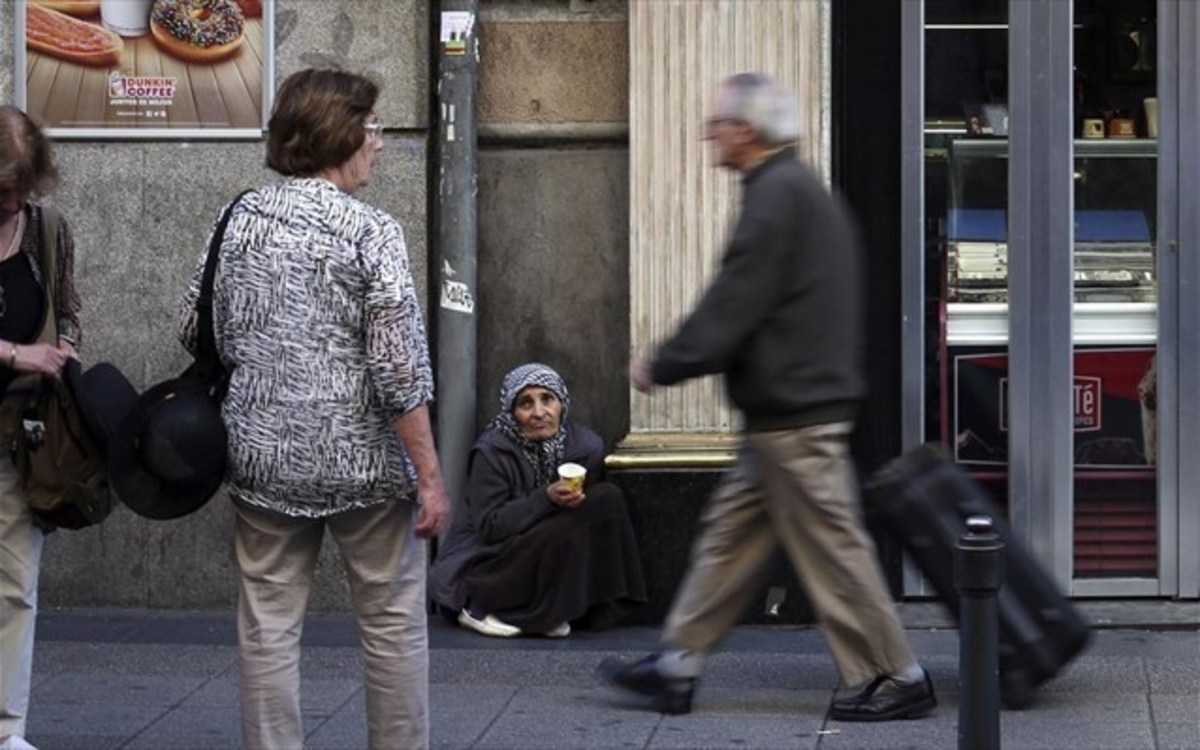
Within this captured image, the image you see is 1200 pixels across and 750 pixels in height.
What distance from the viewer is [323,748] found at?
21.7 ft

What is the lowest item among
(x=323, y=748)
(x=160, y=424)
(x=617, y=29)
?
(x=323, y=748)

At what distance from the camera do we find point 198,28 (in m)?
8.75

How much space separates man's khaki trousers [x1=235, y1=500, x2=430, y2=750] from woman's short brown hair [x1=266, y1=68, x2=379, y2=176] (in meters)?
0.81

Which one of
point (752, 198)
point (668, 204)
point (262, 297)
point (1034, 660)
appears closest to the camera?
point (262, 297)

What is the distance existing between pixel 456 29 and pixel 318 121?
10.6 ft

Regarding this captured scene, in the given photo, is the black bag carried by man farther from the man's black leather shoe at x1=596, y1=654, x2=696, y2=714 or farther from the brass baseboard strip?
the brass baseboard strip

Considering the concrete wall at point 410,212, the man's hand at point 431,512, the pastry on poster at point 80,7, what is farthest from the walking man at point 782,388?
the pastry on poster at point 80,7

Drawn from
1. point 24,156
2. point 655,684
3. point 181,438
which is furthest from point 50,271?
point 655,684

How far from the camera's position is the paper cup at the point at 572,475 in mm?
8062

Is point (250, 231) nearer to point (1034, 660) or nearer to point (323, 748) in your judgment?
point (323, 748)

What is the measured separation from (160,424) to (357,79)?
36.0 inches

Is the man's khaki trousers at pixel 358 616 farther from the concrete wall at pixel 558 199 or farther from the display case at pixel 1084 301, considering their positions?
the display case at pixel 1084 301

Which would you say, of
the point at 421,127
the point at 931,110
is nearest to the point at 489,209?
the point at 421,127

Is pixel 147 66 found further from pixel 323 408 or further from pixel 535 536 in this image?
pixel 323 408
